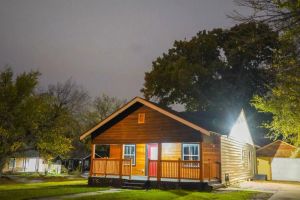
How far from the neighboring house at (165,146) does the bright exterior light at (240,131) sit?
0.08 m

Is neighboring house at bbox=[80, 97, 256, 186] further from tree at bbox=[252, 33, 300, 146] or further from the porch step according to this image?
tree at bbox=[252, 33, 300, 146]

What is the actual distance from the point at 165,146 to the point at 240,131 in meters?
7.37

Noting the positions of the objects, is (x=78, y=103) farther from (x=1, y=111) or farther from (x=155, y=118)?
(x=155, y=118)

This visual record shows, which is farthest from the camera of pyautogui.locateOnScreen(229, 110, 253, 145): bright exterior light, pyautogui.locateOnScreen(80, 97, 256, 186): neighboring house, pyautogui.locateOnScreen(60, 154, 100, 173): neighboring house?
pyautogui.locateOnScreen(60, 154, 100, 173): neighboring house

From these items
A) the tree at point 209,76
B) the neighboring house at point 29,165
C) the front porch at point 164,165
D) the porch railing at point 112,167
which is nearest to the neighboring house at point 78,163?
the neighboring house at point 29,165

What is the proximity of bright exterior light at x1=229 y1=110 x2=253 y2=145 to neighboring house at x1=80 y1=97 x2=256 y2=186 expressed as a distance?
0.08 meters

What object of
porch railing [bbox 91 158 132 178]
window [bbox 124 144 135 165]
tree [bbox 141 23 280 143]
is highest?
tree [bbox 141 23 280 143]

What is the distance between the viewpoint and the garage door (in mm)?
30797

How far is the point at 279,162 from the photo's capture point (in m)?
31.9

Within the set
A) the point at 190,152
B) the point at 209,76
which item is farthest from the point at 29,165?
the point at 190,152

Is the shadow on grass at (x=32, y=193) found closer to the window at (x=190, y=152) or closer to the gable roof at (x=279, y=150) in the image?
the window at (x=190, y=152)

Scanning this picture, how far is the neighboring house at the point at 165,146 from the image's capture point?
788 inches

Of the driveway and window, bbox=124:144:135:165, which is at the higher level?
window, bbox=124:144:135:165

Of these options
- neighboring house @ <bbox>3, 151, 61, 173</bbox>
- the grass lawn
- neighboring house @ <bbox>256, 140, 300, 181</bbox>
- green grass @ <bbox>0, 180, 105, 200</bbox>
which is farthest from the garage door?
neighboring house @ <bbox>3, 151, 61, 173</bbox>
